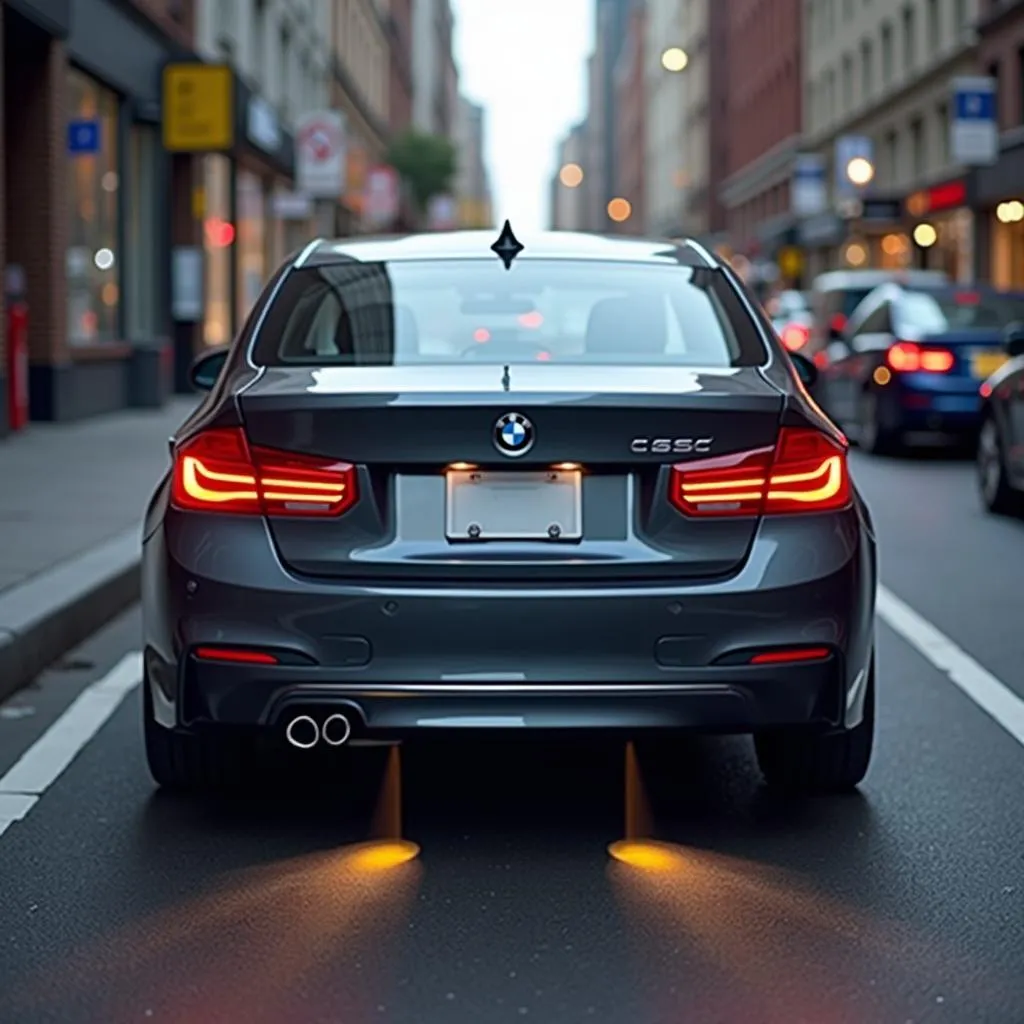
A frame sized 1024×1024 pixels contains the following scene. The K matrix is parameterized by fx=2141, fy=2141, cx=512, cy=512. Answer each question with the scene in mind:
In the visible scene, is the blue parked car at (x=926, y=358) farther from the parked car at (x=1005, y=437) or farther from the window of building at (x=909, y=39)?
the window of building at (x=909, y=39)

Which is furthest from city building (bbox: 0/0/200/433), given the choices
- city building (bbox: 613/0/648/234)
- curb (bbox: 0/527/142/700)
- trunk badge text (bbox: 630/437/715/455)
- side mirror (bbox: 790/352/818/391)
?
city building (bbox: 613/0/648/234)

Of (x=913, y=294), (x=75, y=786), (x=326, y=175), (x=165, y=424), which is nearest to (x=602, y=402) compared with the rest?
(x=75, y=786)

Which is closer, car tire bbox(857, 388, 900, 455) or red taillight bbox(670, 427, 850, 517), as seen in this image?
red taillight bbox(670, 427, 850, 517)

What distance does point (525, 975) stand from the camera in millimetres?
4129

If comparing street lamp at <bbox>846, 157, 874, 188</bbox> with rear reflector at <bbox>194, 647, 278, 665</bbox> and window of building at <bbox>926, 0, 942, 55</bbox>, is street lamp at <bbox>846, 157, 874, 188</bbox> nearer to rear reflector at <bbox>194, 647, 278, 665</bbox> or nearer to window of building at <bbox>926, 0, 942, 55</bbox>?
window of building at <bbox>926, 0, 942, 55</bbox>

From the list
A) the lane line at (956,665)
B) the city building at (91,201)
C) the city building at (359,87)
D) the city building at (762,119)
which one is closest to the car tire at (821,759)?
the lane line at (956,665)

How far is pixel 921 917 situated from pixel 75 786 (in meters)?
2.49

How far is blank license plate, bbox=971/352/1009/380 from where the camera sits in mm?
18266

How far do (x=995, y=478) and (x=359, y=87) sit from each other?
49.5m

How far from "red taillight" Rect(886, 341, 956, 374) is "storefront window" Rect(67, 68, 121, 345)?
8615 millimetres

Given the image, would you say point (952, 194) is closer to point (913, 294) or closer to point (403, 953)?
point (913, 294)

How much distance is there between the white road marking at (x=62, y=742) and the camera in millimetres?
5793

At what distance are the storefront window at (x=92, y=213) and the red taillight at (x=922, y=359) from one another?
28.3 ft

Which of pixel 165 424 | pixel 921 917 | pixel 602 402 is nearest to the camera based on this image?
pixel 921 917
